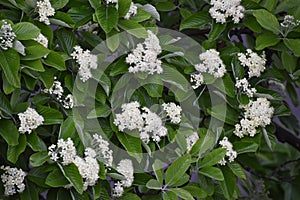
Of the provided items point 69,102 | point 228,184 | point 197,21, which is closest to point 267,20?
point 197,21

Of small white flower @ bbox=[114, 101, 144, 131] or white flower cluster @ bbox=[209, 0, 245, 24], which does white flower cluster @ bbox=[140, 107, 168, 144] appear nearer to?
small white flower @ bbox=[114, 101, 144, 131]

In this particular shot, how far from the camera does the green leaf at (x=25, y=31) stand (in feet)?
3.55

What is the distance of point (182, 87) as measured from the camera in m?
1.22

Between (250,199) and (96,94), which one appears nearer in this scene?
(96,94)

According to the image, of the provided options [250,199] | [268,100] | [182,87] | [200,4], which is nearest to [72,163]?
[182,87]

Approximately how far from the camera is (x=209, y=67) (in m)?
1.26

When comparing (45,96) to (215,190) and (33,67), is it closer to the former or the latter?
(33,67)

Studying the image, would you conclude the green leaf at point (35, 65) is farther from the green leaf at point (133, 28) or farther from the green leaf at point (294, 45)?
the green leaf at point (294, 45)

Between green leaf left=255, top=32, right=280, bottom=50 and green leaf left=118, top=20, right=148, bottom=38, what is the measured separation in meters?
0.27

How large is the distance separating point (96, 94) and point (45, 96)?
10 centimetres

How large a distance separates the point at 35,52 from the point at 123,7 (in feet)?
0.68

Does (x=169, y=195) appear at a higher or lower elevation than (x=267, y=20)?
lower

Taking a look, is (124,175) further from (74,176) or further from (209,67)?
(209,67)

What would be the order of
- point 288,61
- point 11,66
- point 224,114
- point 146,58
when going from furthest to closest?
point 288,61 < point 224,114 < point 146,58 < point 11,66
